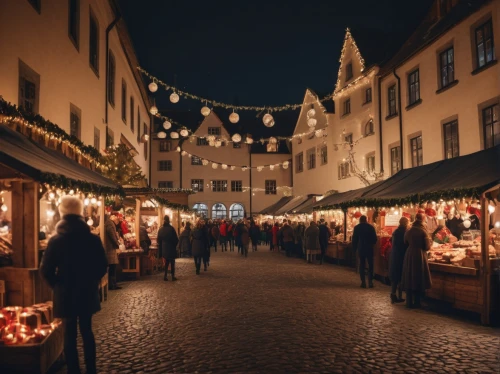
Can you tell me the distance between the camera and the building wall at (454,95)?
15.7 metres

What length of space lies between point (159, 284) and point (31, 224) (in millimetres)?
6569

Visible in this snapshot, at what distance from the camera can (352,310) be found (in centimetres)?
964

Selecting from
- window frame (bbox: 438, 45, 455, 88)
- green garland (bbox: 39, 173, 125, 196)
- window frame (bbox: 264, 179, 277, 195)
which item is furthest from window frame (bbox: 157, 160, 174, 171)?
green garland (bbox: 39, 173, 125, 196)

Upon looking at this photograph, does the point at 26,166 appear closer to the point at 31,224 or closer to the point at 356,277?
the point at 31,224

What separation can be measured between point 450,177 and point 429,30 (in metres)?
10.8

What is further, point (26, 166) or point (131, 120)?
point (131, 120)

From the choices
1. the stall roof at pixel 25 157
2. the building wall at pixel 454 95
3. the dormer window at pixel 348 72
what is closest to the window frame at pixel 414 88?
the building wall at pixel 454 95

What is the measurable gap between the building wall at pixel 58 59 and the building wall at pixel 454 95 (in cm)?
1235

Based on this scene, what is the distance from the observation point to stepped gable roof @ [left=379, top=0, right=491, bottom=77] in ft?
54.6

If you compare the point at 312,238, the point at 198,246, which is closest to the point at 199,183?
the point at 312,238

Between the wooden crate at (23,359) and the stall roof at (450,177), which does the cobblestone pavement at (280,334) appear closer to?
the wooden crate at (23,359)

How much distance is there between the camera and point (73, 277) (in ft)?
17.6

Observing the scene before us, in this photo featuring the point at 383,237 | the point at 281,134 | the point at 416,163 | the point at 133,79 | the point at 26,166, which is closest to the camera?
the point at 26,166

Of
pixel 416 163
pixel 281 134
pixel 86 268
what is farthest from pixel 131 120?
pixel 281 134
